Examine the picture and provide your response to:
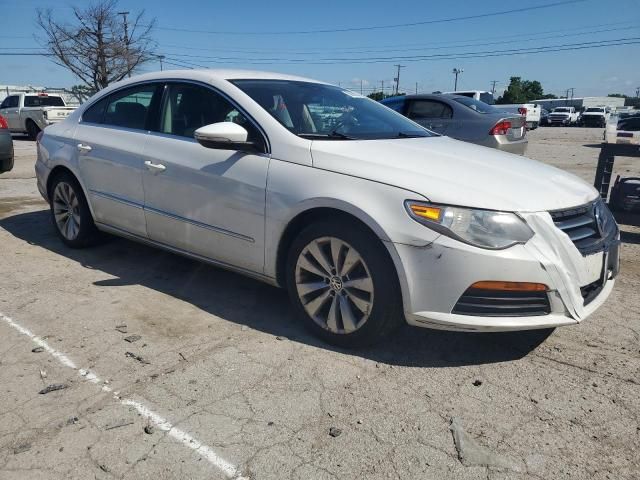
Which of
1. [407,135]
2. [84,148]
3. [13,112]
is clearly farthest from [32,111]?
[407,135]

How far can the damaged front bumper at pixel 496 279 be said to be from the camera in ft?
8.70

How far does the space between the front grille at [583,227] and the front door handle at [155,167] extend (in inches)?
A: 102

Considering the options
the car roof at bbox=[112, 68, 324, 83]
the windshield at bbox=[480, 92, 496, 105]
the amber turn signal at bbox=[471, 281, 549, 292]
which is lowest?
the amber turn signal at bbox=[471, 281, 549, 292]

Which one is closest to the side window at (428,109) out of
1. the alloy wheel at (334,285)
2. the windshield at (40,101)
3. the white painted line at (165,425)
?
the alloy wheel at (334,285)

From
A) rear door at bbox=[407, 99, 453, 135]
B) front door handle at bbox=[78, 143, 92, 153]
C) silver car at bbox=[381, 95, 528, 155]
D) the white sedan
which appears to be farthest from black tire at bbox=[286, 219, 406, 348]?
rear door at bbox=[407, 99, 453, 135]

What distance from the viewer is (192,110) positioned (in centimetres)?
392

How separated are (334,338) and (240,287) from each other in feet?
4.21

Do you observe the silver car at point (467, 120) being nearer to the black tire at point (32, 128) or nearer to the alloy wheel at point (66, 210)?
the alloy wheel at point (66, 210)

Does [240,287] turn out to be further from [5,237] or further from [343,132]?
[5,237]

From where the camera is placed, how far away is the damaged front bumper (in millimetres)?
2652

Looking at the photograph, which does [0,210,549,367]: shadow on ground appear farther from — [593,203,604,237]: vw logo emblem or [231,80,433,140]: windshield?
[231,80,433,140]: windshield

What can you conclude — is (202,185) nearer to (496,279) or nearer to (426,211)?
(426,211)

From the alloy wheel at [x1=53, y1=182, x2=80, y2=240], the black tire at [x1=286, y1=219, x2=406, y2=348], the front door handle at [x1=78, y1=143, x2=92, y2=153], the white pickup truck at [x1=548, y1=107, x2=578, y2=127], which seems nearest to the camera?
the black tire at [x1=286, y1=219, x2=406, y2=348]

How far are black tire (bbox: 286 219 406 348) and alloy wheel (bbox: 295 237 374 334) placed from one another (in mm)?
26
